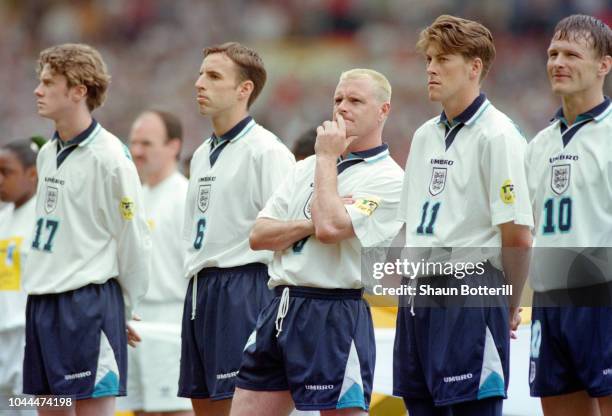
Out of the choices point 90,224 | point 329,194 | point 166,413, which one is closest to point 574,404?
point 329,194

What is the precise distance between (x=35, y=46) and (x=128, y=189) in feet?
39.2

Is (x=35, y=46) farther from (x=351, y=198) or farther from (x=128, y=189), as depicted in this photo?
(x=351, y=198)

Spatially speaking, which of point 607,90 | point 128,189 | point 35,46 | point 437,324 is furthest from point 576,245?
point 35,46

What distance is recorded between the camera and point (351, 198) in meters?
4.91

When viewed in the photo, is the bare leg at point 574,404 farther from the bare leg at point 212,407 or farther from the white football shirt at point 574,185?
the bare leg at point 212,407

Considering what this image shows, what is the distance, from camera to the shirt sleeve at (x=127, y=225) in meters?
5.84

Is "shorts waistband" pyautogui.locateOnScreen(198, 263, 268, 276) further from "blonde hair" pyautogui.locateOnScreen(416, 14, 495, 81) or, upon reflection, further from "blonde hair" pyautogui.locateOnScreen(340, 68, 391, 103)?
"blonde hair" pyautogui.locateOnScreen(416, 14, 495, 81)

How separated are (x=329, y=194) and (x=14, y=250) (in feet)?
11.6

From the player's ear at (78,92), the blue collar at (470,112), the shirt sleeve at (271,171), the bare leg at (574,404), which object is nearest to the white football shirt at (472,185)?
the blue collar at (470,112)

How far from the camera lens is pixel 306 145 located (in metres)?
6.93

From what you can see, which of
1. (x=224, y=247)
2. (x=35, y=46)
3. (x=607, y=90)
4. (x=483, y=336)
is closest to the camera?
(x=483, y=336)

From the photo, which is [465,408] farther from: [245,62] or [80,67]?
[80,67]

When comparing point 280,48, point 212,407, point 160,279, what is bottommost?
point 212,407

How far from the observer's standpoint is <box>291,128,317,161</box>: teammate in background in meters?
6.90
